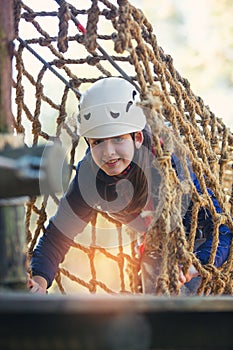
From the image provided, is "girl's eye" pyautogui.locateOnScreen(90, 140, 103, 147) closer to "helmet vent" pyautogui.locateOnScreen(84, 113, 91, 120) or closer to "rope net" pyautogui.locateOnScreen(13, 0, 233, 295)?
"helmet vent" pyautogui.locateOnScreen(84, 113, 91, 120)

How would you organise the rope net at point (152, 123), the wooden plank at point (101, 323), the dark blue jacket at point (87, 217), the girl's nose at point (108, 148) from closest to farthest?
the wooden plank at point (101, 323)
the rope net at point (152, 123)
the girl's nose at point (108, 148)
the dark blue jacket at point (87, 217)

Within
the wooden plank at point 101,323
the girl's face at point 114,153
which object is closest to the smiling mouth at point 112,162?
the girl's face at point 114,153

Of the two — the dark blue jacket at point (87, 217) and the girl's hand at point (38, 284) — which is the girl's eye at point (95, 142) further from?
the girl's hand at point (38, 284)

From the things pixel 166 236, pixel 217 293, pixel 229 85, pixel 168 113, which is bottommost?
pixel 217 293

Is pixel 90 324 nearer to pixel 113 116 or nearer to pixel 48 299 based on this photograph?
pixel 48 299

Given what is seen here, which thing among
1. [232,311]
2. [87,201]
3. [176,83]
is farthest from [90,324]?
[87,201]

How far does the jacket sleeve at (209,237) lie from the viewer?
8.21 feet

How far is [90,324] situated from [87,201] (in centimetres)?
178

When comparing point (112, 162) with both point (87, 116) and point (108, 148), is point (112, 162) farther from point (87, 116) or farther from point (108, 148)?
point (87, 116)

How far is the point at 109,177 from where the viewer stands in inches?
101

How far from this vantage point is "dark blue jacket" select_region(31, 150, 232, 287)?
2.55 m

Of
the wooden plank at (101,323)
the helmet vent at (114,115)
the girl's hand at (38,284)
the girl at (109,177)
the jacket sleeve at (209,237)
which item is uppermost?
the helmet vent at (114,115)

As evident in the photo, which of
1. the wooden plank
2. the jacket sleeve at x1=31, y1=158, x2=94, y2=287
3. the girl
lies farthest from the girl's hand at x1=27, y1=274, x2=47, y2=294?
the wooden plank

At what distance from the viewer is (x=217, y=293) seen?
2436 millimetres
